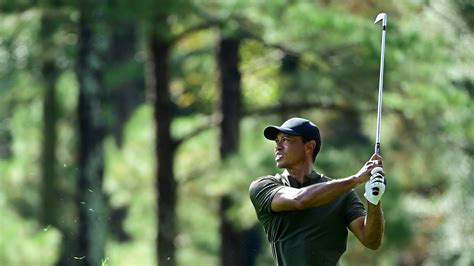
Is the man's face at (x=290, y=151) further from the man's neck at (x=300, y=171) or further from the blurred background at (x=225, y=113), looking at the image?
the blurred background at (x=225, y=113)

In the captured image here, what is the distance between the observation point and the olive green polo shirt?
9.23 m

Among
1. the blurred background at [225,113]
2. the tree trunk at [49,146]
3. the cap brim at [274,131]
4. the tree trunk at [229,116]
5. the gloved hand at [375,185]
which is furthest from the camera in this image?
the tree trunk at [49,146]

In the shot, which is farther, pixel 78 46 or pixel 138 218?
pixel 138 218

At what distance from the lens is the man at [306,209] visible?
905 cm

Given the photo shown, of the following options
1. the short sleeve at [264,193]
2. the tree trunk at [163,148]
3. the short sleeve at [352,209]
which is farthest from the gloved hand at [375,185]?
the tree trunk at [163,148]

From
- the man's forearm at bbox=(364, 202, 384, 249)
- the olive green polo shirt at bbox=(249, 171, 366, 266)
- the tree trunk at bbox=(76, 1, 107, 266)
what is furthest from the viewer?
the tree trunk at bbox=(76, 1, 107, 266)

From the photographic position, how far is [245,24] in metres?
25.3

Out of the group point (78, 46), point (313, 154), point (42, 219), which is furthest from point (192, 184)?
point (313, 154)

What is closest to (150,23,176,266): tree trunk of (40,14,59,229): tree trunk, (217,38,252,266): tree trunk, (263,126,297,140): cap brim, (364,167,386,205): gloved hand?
(217,38,252,266): tree trunk

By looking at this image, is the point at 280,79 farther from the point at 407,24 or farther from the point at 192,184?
the point at 407,24

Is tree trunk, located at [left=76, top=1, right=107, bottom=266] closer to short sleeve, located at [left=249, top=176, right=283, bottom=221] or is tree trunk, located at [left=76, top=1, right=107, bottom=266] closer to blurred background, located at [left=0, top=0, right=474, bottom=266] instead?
blurred background, located at [left=0, top=0, right=474, bottom=266]

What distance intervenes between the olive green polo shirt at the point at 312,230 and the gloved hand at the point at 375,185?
1.59 ft

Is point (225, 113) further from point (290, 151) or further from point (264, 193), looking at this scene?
point (264, 193)

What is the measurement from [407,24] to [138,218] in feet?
25.7
